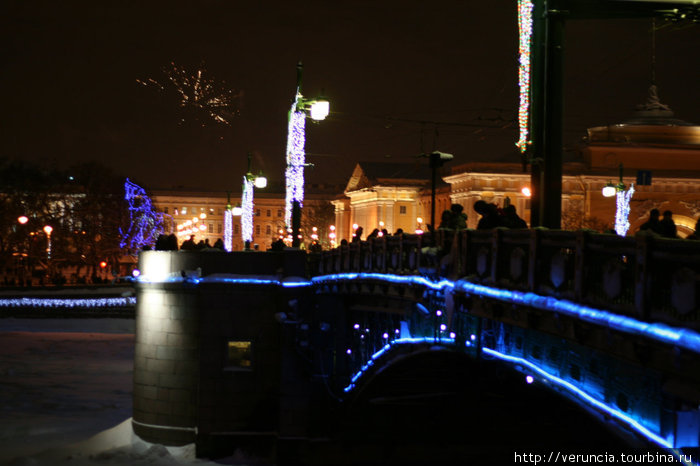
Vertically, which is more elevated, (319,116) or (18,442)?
(319,116)

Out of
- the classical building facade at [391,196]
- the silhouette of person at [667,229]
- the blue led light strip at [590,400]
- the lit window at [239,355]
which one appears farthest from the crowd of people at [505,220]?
the classical building facade at [391,196]

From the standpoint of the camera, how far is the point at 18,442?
30.5m

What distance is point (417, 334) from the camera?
1870 cm

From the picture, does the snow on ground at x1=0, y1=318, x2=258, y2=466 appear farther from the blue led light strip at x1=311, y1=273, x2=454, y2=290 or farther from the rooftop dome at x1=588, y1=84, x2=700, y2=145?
the rooftop dome at x1=588, y1=84, x2=700, y2=145

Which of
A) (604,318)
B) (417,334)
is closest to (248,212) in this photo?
(417,334)

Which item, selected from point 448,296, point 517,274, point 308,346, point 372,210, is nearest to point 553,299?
point 517,274

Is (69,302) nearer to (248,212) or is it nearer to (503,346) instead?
(248,212)

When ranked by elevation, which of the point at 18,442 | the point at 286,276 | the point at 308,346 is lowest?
the point at 18,442

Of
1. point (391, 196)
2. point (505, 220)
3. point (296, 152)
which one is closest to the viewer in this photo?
point (505, 220)

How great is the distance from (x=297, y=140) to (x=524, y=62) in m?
10.4

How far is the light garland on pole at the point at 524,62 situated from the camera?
51.5ft

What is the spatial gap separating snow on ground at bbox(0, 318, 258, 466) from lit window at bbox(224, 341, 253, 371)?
87.0 inches

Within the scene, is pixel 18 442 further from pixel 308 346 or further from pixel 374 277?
Answer: pixel 374 277

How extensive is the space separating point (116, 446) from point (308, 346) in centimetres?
614
